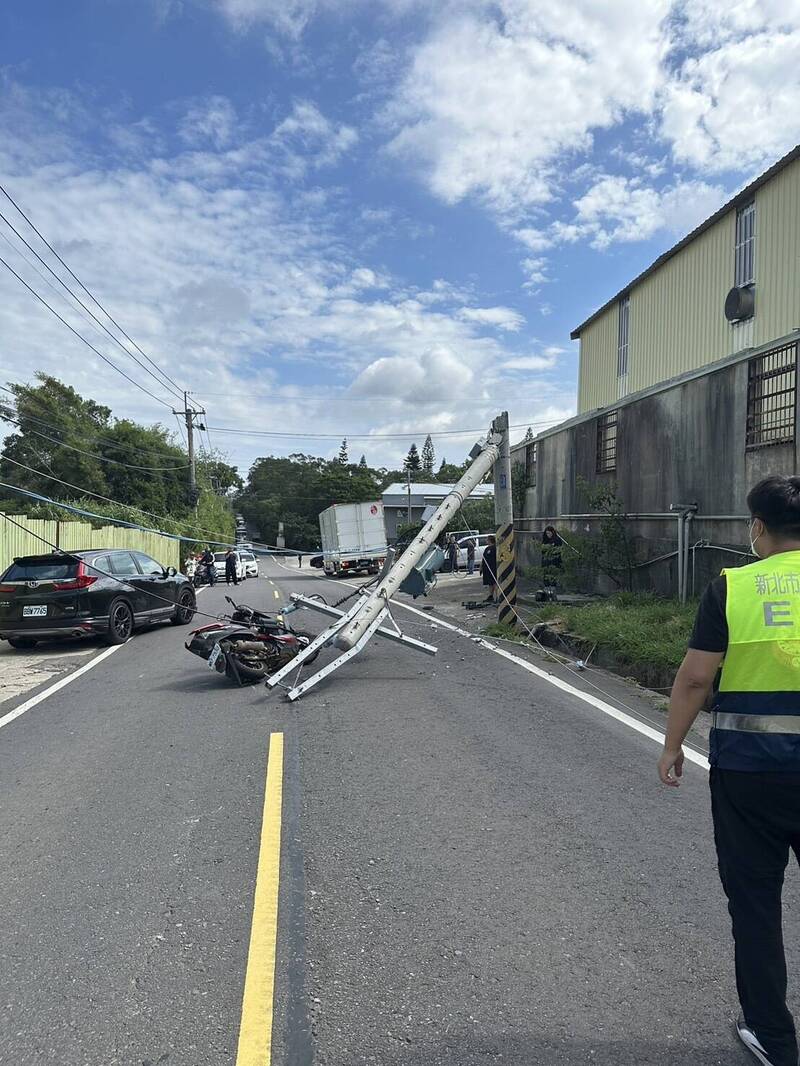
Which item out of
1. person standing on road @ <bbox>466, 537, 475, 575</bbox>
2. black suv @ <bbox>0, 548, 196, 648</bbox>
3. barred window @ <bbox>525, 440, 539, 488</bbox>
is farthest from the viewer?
person standing on road @ <bbox>466, 537, 475, 575</bbox>

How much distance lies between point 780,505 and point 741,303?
15722 millimetres

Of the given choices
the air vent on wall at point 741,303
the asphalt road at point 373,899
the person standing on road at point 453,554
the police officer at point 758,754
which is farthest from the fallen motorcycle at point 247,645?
the person standing on road at point 453,554

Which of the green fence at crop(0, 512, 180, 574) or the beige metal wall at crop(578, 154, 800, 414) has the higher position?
the beige metal wall at crop(578, 154, 800, 414)

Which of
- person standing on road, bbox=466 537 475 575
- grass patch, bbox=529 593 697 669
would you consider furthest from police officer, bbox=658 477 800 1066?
person standing on road, bbox=466 537 475 575

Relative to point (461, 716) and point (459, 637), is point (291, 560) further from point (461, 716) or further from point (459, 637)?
point (461, 716)

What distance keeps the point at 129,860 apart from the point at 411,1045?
2157 mm

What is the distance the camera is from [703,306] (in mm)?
18406

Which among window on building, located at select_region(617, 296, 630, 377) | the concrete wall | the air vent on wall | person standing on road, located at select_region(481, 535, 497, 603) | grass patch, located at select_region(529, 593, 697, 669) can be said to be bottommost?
grass patch, located at select_region(529, 593, 697, 669)

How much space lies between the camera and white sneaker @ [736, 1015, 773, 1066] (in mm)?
2512

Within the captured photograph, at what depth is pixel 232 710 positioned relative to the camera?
25.7ft

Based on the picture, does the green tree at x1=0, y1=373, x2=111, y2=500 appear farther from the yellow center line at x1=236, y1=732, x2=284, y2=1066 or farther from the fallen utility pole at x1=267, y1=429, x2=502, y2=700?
the yellow center line at x1=236, y1=732, x2=284, y2=1066

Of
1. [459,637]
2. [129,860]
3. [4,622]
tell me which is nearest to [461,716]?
[129,860]

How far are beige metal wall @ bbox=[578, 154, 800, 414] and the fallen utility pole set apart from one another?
7.24 meters

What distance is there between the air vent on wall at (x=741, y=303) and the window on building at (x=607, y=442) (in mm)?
3432
